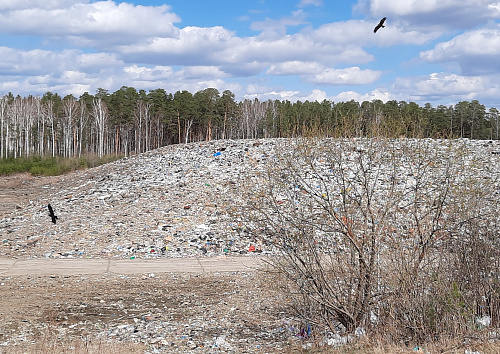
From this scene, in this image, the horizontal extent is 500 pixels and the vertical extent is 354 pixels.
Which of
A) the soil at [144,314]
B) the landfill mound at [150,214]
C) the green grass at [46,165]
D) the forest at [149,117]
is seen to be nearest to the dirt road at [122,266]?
the soil at [144,314]

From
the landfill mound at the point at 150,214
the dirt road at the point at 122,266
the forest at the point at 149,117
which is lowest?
the dirt road at the point at 122,266

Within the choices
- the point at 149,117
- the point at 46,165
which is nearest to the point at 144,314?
the point at 46,165

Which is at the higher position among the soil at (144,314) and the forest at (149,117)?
the forest at (149,117)

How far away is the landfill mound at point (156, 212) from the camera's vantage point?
39.6 ft

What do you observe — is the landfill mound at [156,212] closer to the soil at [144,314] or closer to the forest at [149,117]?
the soil at [144,314]

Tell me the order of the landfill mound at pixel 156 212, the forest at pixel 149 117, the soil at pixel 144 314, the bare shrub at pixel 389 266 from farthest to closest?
1. the forest at pixel 149 117
2. the landfill mound at pixel 156 212
3. the soil at pixel 144 314
4. the bare shrub at pixel 389 266

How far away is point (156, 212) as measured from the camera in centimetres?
1434

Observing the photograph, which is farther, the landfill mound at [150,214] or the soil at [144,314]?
the landfill mound at [150,214]

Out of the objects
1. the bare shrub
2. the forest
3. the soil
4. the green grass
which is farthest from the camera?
the forest

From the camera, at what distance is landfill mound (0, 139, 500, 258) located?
12.1 metres

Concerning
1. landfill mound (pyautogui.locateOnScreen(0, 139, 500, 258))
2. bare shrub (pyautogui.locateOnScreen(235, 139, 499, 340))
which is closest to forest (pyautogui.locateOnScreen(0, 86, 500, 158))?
landfill mound (pyautogui.locateOnScreen(0, 139, 500, 258))

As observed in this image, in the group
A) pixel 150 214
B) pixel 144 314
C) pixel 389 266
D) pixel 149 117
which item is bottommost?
pixel 144 314

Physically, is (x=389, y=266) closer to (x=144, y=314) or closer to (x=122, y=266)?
(x=144, y=314)

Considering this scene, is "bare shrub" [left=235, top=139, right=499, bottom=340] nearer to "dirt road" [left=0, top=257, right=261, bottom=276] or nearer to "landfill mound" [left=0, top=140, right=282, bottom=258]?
"dirt road" [left=0, top=257, right=261, bottom=276]
